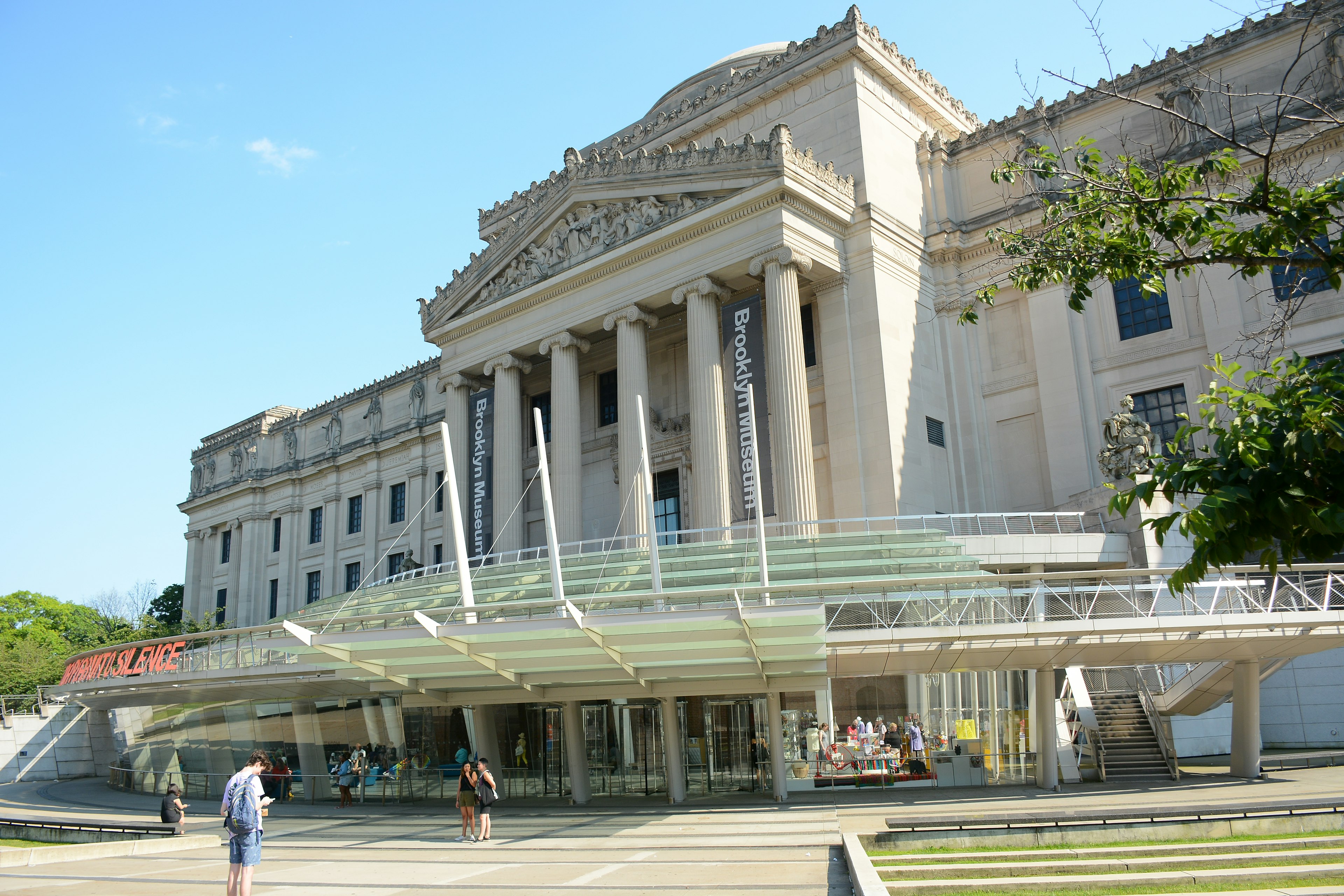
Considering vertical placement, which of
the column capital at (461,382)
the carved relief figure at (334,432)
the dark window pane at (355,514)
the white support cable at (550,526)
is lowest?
the white support cable at (550,526)

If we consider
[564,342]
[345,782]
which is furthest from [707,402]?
[345,782]

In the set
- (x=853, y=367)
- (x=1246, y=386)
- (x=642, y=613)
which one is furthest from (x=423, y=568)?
(x=1246, y=386)

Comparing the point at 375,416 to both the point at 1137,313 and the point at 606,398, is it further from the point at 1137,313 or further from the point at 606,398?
the point at 1137,313

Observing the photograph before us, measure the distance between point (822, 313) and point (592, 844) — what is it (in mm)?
25205

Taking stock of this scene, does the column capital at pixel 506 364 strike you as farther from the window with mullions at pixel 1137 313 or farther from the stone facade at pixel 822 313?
the window with mullions at pixel 1137 313

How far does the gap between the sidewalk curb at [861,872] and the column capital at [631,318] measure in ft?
89.8

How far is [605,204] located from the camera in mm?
43219

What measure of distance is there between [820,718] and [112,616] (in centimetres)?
8421

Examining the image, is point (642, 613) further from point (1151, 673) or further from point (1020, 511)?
point (1020, 511)

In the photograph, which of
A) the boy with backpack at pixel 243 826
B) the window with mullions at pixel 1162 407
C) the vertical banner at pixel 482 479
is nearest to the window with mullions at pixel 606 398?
the vertical banner at pixel 482 479

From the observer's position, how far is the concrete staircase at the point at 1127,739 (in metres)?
27.1

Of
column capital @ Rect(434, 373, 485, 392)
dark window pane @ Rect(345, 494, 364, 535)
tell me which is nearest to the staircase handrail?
column capital @ Rect(434, 373, 485, 392)

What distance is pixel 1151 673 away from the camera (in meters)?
30.4

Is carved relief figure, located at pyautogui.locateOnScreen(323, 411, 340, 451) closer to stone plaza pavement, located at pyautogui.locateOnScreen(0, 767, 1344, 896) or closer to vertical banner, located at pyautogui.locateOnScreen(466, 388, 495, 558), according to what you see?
vertical banner, located at pyautogui.locateOnScreen(466, 388, 495, 558)
